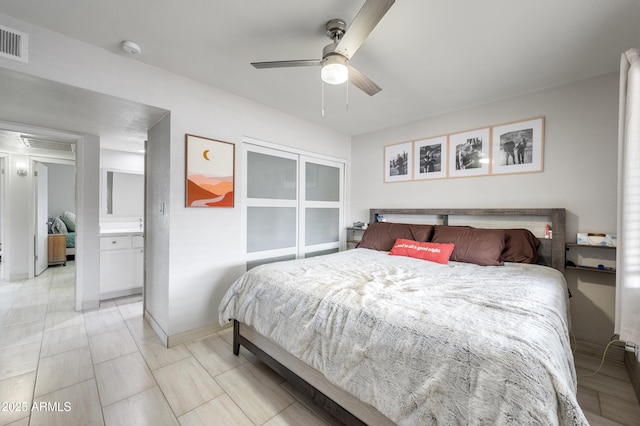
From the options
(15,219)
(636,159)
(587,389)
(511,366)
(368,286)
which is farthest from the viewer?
(15,219)

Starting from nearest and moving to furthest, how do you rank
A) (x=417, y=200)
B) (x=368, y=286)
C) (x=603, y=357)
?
(x=368, y=286) < (x=603, y=357) < (x=417, y=200)

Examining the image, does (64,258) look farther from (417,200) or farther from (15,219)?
(417,200)

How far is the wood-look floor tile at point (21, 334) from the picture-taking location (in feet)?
7.55

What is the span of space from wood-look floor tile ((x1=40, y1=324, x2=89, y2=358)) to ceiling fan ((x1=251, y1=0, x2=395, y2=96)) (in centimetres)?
288

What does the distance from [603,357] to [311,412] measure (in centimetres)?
243

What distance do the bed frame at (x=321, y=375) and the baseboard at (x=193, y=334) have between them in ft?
1.73

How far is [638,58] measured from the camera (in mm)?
1409

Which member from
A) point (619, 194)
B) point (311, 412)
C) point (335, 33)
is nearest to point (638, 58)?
point (619, 194)

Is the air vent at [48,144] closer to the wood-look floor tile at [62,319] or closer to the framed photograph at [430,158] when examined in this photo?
the wood-look floor tile at [62,319]

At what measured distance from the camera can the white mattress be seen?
86 centimetres

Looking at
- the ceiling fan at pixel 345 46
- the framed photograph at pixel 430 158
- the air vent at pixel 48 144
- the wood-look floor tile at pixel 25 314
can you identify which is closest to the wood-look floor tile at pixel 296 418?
the ceiling fan at pixel 345 46

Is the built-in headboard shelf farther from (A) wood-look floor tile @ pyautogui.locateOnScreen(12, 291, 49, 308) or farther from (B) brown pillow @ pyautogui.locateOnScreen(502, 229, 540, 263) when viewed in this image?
(A) wood-look floor tile @ pyautogui.locateOnScreen(12, 291, 49, 308)

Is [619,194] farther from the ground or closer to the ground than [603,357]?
farther from the ground

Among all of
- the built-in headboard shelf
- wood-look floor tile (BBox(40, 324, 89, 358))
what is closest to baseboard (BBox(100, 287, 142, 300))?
wood-look floor tile (BBox(40, 324, 89, 358))
